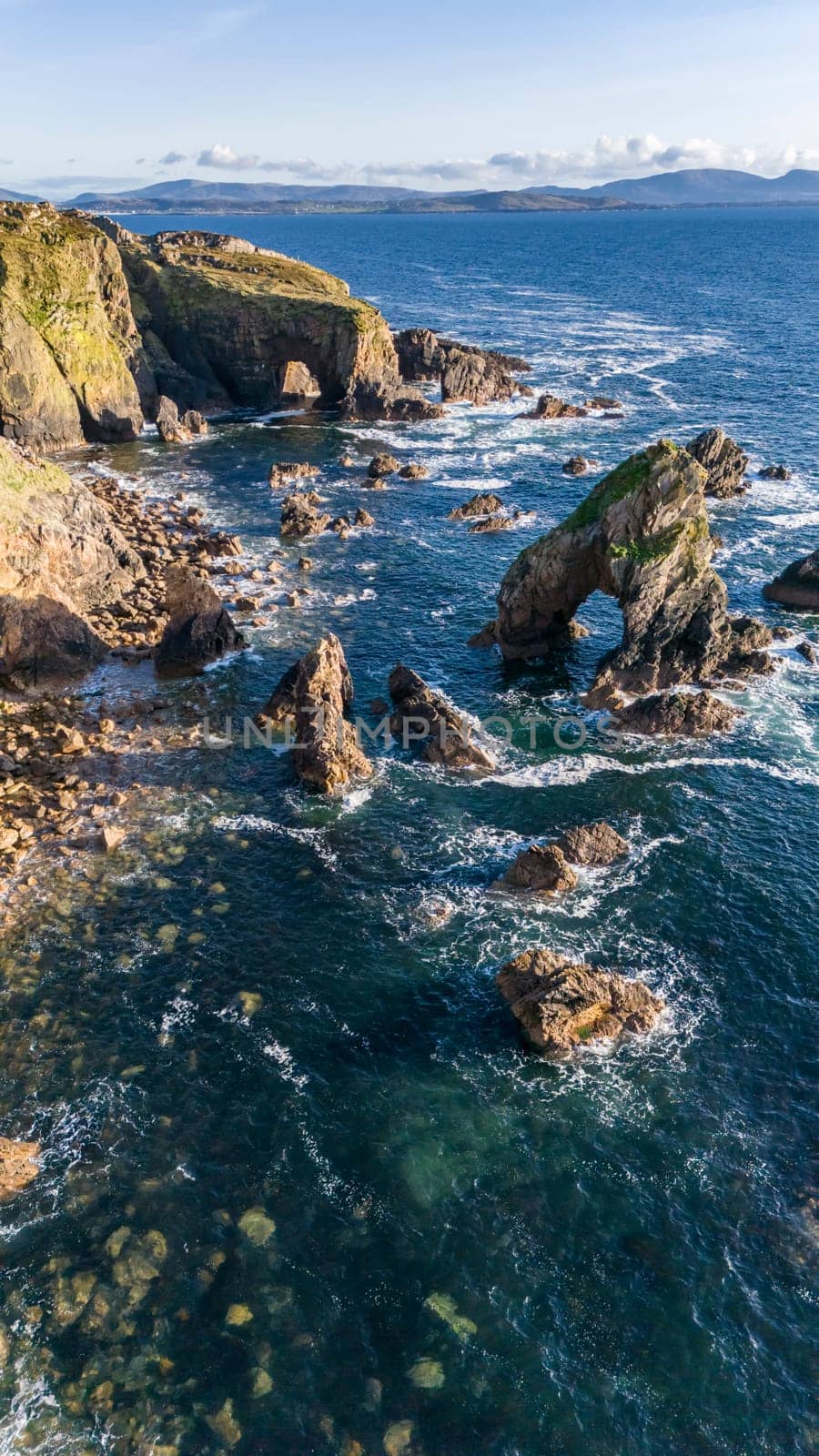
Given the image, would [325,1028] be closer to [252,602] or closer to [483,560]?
[252,602]

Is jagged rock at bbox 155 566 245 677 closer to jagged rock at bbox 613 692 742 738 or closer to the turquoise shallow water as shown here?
the turquoise shallow water

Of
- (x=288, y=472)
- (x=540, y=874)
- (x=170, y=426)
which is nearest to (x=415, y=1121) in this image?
(x=540, y=874)

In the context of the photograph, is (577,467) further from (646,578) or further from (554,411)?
(646,578)

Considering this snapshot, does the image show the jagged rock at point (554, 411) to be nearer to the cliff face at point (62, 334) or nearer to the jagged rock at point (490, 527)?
the jagged rock at point (490, 527)

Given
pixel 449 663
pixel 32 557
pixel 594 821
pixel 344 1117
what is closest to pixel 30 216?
pixel 32 557

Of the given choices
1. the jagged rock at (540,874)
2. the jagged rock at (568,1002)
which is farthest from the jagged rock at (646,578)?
the jagged rock at (568,1002)

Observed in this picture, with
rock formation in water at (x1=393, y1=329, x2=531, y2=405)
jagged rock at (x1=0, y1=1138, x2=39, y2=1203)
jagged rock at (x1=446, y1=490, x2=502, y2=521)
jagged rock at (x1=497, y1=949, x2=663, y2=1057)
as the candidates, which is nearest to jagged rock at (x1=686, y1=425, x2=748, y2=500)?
jagged rock at (x1=446, y1=490, x2=502, y2=521)
